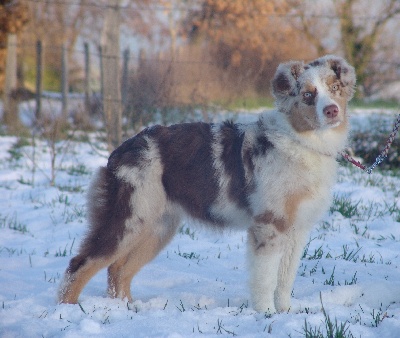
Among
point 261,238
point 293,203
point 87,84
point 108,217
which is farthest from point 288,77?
point 87,84

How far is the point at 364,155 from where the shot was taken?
9.30 metres

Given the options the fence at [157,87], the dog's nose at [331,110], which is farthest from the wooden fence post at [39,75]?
the dog's nose at [331,110]

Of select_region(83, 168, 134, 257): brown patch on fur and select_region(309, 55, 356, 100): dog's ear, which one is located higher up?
select_region(309, 55, 356, 100): dog's ear

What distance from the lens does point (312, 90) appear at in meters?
3.78

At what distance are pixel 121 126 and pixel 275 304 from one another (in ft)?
17.9

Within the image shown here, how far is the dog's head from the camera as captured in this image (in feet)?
12.3

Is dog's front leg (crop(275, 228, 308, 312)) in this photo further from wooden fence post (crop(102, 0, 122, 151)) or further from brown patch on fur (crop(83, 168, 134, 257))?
wooden fence post (crop(102, 0, 122, 151))

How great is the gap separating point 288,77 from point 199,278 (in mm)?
1698

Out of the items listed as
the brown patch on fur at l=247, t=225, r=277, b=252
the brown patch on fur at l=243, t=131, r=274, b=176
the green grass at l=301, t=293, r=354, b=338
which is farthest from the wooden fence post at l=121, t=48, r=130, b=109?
the green grass at l=301, t=293, r=354, b=338

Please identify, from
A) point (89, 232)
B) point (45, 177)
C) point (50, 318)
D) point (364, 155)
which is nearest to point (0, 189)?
point (45, 177)

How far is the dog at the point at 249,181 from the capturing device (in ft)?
12.3

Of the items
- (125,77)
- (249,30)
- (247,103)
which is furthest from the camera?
(249,30)

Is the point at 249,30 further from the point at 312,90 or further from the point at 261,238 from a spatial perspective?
the point at 261,238

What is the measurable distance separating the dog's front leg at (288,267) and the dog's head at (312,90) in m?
0.76
